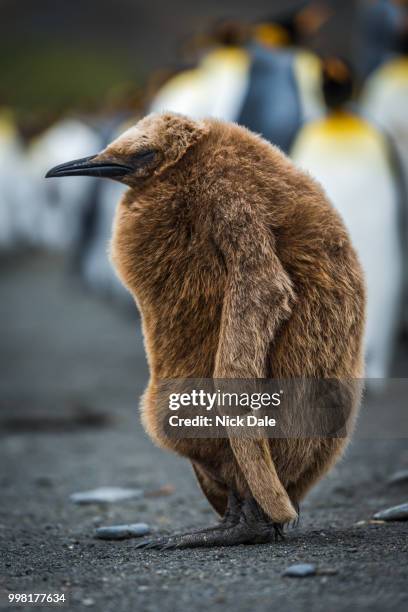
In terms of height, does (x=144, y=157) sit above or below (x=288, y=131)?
below

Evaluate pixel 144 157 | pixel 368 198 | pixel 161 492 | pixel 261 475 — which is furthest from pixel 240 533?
pixel 368 198

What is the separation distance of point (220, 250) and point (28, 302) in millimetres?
7846

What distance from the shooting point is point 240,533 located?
2598 millimetres

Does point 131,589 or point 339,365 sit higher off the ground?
point 339,365

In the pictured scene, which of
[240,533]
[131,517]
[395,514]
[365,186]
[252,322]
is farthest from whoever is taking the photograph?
[365,186]

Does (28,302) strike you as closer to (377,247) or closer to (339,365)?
(377,247)

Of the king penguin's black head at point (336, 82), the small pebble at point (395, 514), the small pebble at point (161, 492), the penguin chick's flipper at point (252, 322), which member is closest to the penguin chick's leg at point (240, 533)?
the penguin chick's flipper at point (252, 322)

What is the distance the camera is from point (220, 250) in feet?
8.30

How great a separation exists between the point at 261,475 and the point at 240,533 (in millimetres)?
225

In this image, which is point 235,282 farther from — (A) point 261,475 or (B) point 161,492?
(B) point 161,492

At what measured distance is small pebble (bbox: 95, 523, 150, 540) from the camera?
9.70 ft

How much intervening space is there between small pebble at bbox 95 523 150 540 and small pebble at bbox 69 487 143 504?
630mm

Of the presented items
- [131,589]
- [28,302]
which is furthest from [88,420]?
[28,302]

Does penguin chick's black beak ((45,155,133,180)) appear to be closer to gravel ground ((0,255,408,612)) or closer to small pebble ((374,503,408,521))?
gravel ground ((0,255,408,612))
